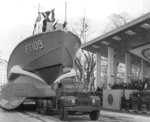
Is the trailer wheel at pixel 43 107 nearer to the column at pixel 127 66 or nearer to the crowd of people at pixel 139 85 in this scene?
the crowd of people at pixel 139 85

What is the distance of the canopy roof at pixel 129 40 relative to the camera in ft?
74.6

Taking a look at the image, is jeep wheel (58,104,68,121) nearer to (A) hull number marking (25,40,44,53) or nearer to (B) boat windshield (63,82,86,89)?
(B) boat windshield (63,82,86,89)

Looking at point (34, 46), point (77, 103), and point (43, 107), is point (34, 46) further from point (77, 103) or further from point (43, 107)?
point (77, 103)

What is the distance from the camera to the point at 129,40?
27.1 meters

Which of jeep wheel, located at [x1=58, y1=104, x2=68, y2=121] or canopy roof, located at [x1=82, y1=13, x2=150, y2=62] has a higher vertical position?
canopy roof, located at [x1=82, y1=13, x2=150, y2=62]

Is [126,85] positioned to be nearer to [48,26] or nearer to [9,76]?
[48,26]

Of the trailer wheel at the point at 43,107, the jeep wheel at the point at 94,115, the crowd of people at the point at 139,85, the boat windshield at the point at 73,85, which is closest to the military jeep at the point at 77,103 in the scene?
the jeep wheel at the point at 94,115

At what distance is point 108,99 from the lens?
2492 centimetres

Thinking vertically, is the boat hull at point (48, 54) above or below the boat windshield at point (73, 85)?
above

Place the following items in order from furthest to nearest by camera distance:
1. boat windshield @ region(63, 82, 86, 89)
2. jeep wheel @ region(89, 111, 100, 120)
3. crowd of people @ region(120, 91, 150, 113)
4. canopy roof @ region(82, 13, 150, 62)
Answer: canopy roof @ region(82, 13, 150, 62)
crowd of people @ region(120, 91, 150, 113)
boat windshield @ region(63, 82, 86, 89)
jeep wheel @ region(89, 111, 100, 120)

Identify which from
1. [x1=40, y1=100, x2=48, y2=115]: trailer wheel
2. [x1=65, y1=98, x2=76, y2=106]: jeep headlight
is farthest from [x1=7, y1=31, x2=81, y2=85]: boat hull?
[x1=65, y1=98, x2=76, y2=106]: jeep headlight

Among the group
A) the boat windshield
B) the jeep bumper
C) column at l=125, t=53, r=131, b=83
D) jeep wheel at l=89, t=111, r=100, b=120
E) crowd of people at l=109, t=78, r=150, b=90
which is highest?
column at l=125, t=53, r=131, b=83

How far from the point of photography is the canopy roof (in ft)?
74.6

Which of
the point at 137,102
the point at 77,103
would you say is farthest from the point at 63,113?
the point at 137,102
